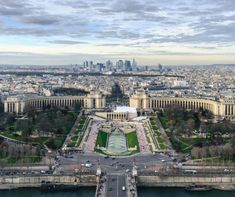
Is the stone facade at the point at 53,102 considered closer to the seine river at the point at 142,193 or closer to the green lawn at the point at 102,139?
the green lawn at the point at 102,139

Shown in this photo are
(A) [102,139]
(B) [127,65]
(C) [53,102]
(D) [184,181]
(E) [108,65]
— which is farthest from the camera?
(E) [108,65]

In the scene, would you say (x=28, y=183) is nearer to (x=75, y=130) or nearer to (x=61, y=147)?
(x=61, y=147)

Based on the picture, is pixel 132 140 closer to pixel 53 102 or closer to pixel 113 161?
pixel 113 161

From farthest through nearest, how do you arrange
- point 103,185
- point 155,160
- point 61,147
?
point 61,147, point 155,160, point 103,185

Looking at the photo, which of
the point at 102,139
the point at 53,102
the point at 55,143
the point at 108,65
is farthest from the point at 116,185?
the point at 108,65

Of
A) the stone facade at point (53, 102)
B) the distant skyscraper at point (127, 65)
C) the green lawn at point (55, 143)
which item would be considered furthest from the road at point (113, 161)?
the distant skyscraper at point (127, 65)

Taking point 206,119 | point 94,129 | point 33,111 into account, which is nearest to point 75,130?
point 94,129
